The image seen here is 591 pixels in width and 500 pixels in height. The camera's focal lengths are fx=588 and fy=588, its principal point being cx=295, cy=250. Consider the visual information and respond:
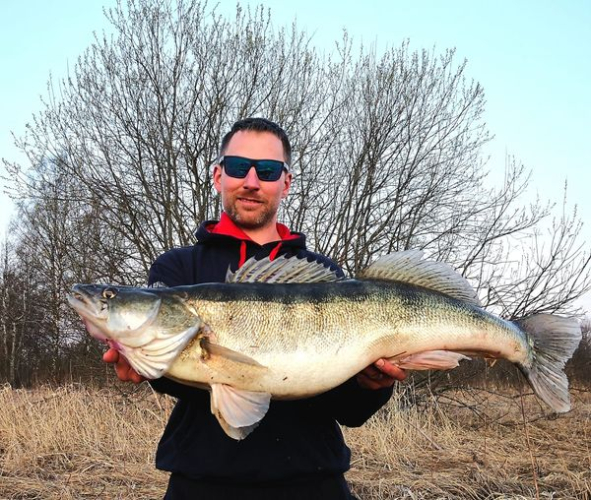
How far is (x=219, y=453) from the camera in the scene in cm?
247

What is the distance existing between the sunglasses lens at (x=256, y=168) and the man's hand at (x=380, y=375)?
43.8 inches

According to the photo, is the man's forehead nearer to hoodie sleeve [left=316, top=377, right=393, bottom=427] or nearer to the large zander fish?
the large zander fish

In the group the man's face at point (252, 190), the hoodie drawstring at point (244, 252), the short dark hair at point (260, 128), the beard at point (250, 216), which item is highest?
the short dark hair at point (260, 128)

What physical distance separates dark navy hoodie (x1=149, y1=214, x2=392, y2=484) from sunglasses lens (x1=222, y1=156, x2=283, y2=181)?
34 cm

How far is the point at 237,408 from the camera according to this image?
7.57 feet

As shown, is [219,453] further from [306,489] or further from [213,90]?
[213,90]

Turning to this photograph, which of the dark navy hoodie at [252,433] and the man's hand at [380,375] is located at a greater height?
the man's hand at [380,375]

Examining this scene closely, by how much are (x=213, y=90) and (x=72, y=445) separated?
27.2ft

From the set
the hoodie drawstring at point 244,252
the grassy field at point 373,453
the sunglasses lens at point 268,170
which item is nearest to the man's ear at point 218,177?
the sunglasses lens at point 268,170

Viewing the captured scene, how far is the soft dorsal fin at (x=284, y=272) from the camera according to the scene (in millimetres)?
2617

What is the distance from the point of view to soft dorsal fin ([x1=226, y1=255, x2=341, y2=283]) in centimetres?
262

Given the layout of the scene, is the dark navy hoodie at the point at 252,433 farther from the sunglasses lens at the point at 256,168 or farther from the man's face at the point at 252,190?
the sunglasses lens at the point at 256,168

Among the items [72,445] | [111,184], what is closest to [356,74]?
[111,184]

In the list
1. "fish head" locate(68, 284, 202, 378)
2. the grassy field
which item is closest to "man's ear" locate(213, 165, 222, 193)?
"fish head" locate(68, 284, 202, 378)
